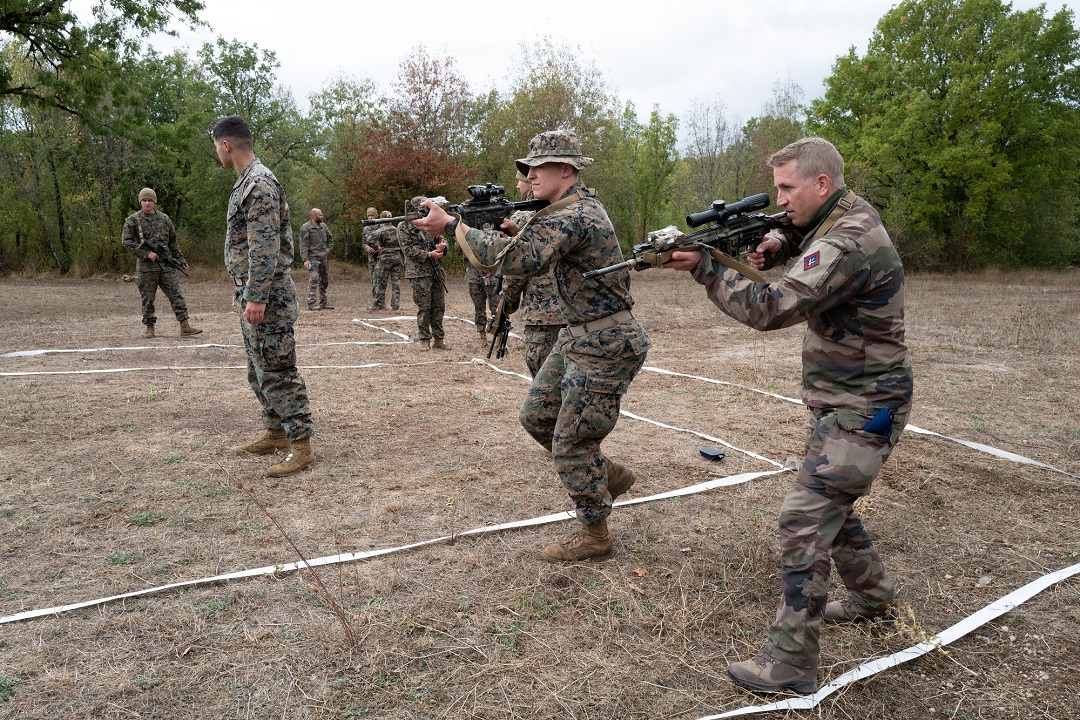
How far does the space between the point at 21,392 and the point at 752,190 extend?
36.0m

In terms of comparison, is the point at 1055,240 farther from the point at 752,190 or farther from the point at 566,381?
the point at 566,381

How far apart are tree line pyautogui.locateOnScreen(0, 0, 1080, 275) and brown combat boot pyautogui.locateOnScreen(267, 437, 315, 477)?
20802mm

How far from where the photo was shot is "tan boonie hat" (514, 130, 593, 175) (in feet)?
11.5

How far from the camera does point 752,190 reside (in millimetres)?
37250

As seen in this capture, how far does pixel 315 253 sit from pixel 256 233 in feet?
37.0

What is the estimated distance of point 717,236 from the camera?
2.99 metres

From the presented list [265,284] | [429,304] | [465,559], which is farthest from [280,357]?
[429,304]

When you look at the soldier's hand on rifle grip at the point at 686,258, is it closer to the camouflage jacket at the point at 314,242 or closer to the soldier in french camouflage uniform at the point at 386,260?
the soldier in french camouflage uniform at the point at 386,260

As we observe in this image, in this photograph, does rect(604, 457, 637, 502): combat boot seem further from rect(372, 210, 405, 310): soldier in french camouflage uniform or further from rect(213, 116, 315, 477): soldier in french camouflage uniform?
rect(372, 210, 405, 310): soldier in french camouflage uniform

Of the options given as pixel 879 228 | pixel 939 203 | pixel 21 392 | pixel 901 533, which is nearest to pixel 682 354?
pixel 901 533

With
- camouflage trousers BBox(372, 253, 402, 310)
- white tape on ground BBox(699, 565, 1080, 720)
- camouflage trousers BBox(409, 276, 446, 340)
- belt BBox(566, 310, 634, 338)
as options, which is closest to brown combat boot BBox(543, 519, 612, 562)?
belt BBox(566, 310, 634, 338)

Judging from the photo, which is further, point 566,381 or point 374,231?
point 374,231

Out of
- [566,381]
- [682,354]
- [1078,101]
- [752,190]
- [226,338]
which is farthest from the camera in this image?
[752,190]

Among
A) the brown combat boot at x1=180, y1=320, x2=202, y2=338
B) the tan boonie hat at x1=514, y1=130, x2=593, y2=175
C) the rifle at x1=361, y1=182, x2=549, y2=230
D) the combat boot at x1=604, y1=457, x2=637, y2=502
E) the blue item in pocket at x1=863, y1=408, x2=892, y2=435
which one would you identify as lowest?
the combat boot at x1=604, y1=457, x2=637, y2=502
